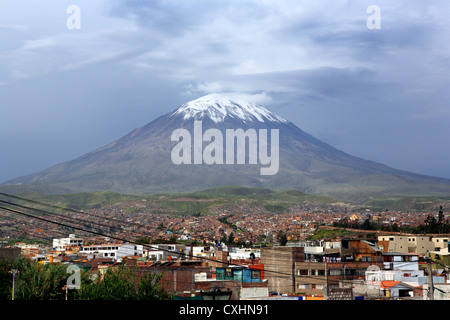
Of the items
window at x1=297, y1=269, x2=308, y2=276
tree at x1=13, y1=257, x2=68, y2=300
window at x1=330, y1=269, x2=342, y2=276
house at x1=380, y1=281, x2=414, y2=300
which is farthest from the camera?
window at x1=297, y1=269, x2=308, y2=276

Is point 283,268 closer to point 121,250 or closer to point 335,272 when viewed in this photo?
point 335,272

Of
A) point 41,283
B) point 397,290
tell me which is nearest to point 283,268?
point 397,290

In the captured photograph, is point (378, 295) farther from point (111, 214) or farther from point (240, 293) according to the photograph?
point (111, 214)

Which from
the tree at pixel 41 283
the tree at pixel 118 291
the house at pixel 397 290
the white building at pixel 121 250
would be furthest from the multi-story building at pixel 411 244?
the tree at pixel 118 291

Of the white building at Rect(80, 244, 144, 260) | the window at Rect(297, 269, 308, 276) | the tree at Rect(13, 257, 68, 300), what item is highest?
the tree at Rect(13, 257, 68, 300)

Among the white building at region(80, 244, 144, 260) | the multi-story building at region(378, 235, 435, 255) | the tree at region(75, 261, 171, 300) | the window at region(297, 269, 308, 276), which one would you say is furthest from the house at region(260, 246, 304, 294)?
the multi-story building at region(378, 235, 435, 255)

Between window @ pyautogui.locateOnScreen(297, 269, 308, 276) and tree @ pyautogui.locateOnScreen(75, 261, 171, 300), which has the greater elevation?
tree @ pyautogui.locateOnScreen(75, 261, 171, 300)

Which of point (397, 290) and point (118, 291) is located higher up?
point (118, 291)

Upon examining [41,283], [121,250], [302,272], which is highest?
[41,283]

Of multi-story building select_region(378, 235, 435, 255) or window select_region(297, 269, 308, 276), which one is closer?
window select_region(297, 269, 308, 276)

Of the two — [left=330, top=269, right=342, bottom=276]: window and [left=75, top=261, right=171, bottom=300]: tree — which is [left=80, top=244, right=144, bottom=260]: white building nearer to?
[left=330, top=269, right=342, bottom=276]: window
